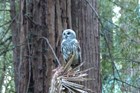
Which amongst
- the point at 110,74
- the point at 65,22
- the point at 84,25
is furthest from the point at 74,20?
the point at 110,74

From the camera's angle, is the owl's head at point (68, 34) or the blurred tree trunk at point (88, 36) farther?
the blurred tree trunk at point (88, 36)

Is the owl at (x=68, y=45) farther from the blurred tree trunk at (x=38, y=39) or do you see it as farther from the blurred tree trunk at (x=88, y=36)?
the blurred tree trunk at (x=88, y=36)

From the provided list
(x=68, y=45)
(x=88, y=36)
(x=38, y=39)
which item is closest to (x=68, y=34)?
(x=68, y=45)

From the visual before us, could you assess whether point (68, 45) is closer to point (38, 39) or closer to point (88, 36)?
point (38, 39)

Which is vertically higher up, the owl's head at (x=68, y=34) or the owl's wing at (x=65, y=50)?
the owl's head at (x=68, y=34)

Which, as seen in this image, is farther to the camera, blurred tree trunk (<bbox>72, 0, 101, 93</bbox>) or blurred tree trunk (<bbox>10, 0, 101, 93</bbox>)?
blurred tree trunk (<bbox>72, 0, 101, 93</bbox>)

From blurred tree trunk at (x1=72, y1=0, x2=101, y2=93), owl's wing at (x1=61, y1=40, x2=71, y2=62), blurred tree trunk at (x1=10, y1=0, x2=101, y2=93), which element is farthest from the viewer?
blurred tree trunk at (x1=72, y1=0, x2=101, y2=93)

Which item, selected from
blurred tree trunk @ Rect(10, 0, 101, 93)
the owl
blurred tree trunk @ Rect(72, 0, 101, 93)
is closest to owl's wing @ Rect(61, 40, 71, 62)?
the owl

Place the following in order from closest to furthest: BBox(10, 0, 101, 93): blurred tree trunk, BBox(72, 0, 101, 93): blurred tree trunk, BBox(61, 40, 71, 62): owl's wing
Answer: BBox(61, 40, 71, 62): owl's wing
BBox(10, 0, 101, 93): blurred tree trunk
BBox(72, 0, 101, 93): blurred tree trunk

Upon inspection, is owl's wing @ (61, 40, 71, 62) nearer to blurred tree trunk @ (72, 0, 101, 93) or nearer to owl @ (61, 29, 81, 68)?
owl @ (61, 29, 81, 68)

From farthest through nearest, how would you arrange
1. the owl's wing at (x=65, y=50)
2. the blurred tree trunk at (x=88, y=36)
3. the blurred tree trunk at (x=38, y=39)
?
the blurred tree trunk at (x=88, y=36)
the blurred tree trunk at (x=38, y=39)
the owl's wing at (x=65, y=50)

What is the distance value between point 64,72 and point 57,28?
1.11 meters

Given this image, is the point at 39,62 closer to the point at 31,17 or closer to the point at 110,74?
the point at 31,17

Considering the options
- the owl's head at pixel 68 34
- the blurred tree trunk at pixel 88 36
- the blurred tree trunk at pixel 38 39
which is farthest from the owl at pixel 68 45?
the blurred tree trunk at pixel 88 36
